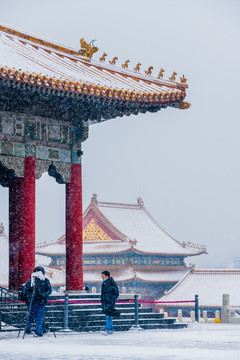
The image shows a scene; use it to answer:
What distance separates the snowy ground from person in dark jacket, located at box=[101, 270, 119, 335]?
13.0 inches

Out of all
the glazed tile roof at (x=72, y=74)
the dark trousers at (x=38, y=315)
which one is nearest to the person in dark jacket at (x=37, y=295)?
the dark trousers at (x=38, y=315)

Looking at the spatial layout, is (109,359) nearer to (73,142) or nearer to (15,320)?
(15,320)

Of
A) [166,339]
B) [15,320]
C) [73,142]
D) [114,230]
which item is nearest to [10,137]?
[73,142]

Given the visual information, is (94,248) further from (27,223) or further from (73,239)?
(27,223)

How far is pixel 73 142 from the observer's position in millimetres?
22156

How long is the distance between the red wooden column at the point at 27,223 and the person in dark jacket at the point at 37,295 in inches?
120

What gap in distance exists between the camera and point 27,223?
20562 millimetres

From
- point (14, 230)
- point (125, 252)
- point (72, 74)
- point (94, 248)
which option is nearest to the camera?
point (14, 230)

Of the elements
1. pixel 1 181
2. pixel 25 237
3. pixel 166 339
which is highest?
pixel 1 181

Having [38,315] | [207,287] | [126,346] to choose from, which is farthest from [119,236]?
[126,346]

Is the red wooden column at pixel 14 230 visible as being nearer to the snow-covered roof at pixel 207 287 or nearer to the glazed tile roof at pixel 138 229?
the snow-covered roof at pixel 207 287

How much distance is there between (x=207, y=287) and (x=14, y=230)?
3691 centimetres

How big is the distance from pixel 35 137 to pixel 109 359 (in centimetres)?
900

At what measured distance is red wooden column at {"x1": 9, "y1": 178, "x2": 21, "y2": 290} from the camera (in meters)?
20.8
